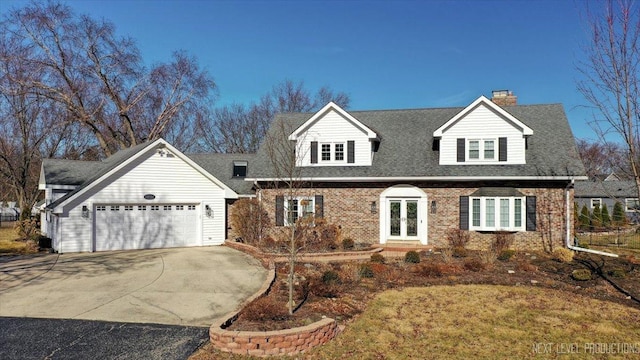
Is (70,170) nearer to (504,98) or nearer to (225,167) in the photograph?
(225,167)

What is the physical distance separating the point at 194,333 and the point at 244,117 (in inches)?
1613

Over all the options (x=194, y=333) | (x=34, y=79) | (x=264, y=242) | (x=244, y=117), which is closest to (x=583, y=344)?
(x=194, y=333)

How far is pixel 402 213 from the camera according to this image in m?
17.6

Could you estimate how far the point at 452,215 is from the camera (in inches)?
672

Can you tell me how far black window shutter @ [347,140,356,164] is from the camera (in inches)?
739

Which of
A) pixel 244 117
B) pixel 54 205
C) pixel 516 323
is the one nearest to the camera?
pixel 516 323

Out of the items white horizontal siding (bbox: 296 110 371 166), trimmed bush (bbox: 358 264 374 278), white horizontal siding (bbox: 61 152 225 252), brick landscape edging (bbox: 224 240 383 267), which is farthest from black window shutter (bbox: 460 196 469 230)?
white horizontal siding (bbox: 61 152 225 252)

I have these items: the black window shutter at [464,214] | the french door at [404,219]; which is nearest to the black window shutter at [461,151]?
the black window shutter at [464,214]

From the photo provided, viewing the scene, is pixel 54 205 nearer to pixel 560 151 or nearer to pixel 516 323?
pixel 516 323

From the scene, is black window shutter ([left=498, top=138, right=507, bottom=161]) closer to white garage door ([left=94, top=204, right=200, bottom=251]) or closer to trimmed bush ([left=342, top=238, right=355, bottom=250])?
trimmed bush ([left=342, top=238, right=355, bottom=250])

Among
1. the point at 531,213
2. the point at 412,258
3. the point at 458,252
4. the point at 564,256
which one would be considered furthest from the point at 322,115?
the point at 564,256

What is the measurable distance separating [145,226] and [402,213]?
11796mm

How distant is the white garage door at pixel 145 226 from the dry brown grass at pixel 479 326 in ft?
37.7

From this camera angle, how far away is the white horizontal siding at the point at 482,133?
17.2 meters
